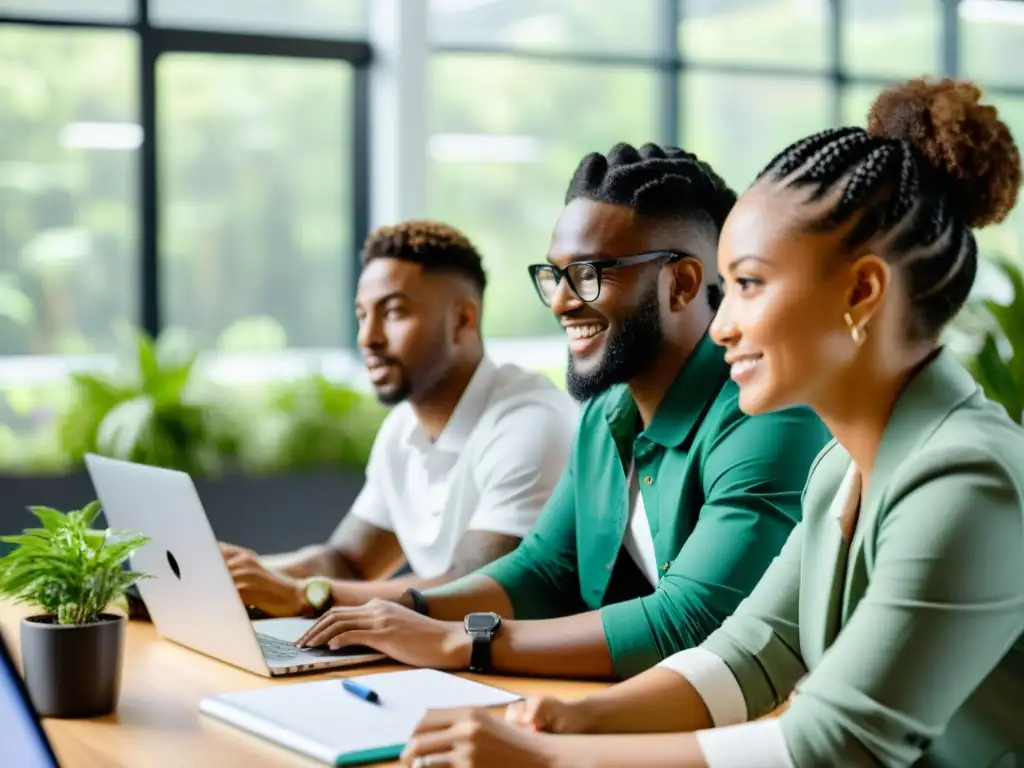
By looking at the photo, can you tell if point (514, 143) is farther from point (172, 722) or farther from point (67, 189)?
point (172, 722)

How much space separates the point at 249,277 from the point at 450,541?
3.78 m

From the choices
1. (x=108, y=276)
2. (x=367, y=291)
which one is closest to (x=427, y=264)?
(x=367, y=291)

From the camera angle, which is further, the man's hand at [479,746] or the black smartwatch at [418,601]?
the black smartwatch at [418,601]

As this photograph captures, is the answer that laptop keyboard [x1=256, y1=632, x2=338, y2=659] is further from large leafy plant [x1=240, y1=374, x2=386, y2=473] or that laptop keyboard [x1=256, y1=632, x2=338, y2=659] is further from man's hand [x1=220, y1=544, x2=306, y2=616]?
large leafy plant [x1=240, y1=374, x2=386, y2=473]

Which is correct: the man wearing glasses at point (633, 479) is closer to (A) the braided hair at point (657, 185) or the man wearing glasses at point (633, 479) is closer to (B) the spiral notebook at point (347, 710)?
(A) the braided hair at point (657, 185)

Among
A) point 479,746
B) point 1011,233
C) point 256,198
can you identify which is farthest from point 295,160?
point 479,746

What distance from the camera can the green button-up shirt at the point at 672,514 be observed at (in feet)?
5.76

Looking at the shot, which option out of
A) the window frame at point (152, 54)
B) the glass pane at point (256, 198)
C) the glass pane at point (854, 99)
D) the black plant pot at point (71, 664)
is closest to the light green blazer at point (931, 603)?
the black plant pot at point (71, 664)

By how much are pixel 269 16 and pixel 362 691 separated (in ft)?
16.4

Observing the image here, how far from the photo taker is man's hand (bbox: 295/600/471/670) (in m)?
1.78

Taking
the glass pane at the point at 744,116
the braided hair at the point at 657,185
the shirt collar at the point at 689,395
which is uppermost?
the glass pane at the point at 744,116

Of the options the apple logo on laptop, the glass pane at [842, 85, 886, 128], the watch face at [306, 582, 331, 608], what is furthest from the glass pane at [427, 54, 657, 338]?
the apple logo on laptop

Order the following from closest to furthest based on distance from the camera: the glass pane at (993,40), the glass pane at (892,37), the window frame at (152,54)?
the window frame at (152,54) → the glass pane at (892,37) → the glass pane at (993,40)

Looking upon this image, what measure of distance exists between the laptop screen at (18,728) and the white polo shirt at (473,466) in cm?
121
